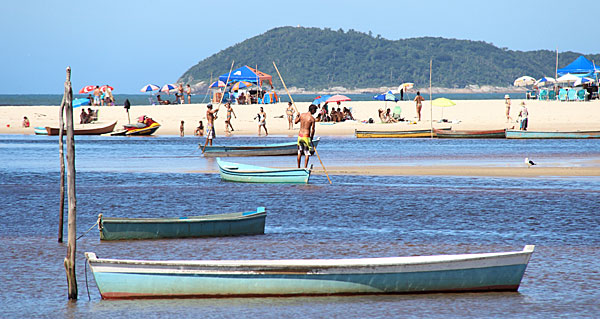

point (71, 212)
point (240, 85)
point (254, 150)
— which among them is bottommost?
point (254, 150)

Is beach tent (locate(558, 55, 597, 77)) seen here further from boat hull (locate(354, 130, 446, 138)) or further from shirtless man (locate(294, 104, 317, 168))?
shirtless man (locate(294, 104, 317, 168))

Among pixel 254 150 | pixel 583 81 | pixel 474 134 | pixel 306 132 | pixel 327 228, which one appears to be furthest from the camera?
pixel 583 81

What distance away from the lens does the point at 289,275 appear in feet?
30.8

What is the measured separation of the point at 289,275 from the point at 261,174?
38.5ft

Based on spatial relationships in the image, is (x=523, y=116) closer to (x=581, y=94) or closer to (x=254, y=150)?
(x=581, y=94)

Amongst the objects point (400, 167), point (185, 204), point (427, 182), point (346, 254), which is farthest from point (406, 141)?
point (346, 254)

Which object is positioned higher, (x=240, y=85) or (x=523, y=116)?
(x=240, y=85)

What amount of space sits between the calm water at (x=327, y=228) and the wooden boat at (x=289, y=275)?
182mm

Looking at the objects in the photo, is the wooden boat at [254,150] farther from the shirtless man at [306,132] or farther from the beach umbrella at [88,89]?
the beach umbrella at [88,89]

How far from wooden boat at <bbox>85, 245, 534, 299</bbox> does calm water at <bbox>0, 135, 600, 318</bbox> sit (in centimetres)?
18

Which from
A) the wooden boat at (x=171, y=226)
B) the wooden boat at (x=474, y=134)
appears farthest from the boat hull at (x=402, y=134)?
the wooden boat at (x=171, y=226)

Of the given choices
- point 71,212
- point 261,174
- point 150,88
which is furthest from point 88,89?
point 71,212

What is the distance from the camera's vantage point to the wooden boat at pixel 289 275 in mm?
9281

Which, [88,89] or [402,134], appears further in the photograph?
[88,89]
